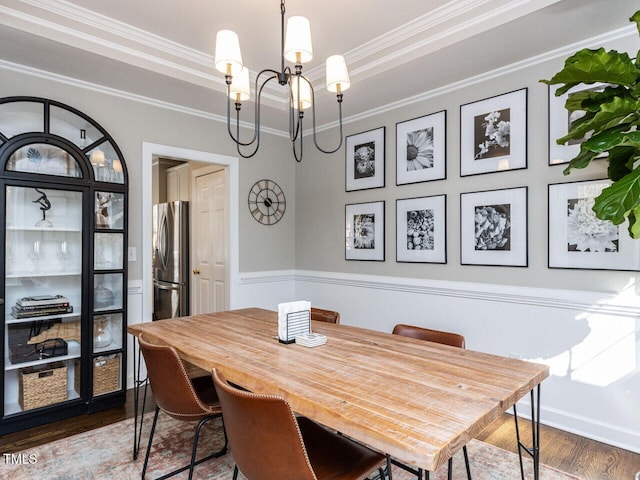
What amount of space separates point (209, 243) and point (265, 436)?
3.67m

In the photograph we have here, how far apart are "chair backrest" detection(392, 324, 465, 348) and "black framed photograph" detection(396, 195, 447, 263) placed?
43.7 inches

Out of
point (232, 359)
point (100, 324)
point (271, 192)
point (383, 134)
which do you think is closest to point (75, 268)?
point (100, 324)

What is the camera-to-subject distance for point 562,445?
2363 mm

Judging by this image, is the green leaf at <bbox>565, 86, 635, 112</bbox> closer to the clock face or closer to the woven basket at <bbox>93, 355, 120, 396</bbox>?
the clock face

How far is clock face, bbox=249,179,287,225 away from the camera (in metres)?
4.23

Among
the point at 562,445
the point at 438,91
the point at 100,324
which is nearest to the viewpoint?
the point at 562,445

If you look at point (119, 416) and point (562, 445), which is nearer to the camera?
point (562, 445)

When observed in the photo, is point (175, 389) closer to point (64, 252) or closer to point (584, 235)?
point (64, 252)

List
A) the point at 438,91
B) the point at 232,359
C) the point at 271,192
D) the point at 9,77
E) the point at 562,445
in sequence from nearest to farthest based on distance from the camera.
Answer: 1. the point at 232,359
2. the point at 562,445
3. the point at 9,77
4. the point at 438,91
5. the point at 271,192

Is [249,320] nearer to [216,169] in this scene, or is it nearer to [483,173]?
[483,173]

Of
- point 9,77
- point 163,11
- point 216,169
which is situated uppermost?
point 163,11

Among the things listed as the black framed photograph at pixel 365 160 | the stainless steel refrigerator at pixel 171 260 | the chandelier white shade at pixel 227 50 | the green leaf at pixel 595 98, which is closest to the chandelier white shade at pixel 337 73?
the chandelier white shade at pixel 227 50

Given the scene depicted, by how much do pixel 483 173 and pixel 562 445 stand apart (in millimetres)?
1867

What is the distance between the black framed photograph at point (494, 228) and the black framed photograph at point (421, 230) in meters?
0.18
